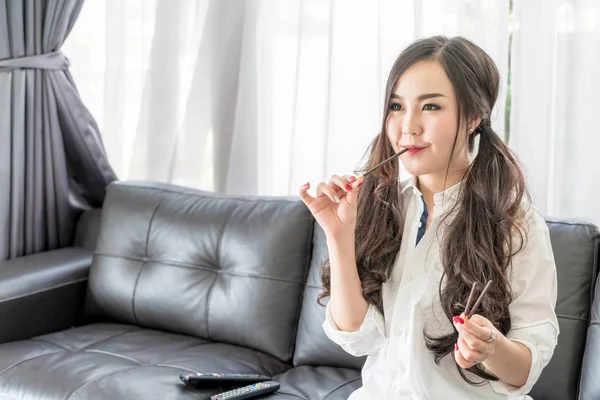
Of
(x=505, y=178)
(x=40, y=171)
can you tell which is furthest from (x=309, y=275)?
(x=40, y=171)

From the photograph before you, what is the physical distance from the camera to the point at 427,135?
1432 millimetres

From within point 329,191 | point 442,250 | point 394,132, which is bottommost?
point 442,250

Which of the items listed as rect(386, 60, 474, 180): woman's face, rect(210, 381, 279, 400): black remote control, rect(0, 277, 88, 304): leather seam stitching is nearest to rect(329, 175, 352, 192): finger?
rect(386, 60, 474, 180): woman's face

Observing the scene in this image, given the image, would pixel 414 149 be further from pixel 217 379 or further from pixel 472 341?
pixel 217 379

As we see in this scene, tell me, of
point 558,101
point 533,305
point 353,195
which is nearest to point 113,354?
point 353,195

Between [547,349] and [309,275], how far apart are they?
943mm

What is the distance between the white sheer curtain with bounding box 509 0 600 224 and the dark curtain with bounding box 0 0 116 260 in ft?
5.02

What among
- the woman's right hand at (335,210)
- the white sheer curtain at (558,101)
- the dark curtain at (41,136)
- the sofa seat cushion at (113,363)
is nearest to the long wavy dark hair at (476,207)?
the woman's right hand at (335,210)

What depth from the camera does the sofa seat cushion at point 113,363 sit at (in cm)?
190

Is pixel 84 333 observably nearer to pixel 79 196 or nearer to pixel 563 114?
pixel 79 196

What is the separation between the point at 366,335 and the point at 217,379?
1.68 feet

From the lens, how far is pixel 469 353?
3.87 feet

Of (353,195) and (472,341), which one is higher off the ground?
(353,195)

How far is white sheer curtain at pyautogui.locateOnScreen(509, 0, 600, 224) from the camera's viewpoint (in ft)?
7.06
